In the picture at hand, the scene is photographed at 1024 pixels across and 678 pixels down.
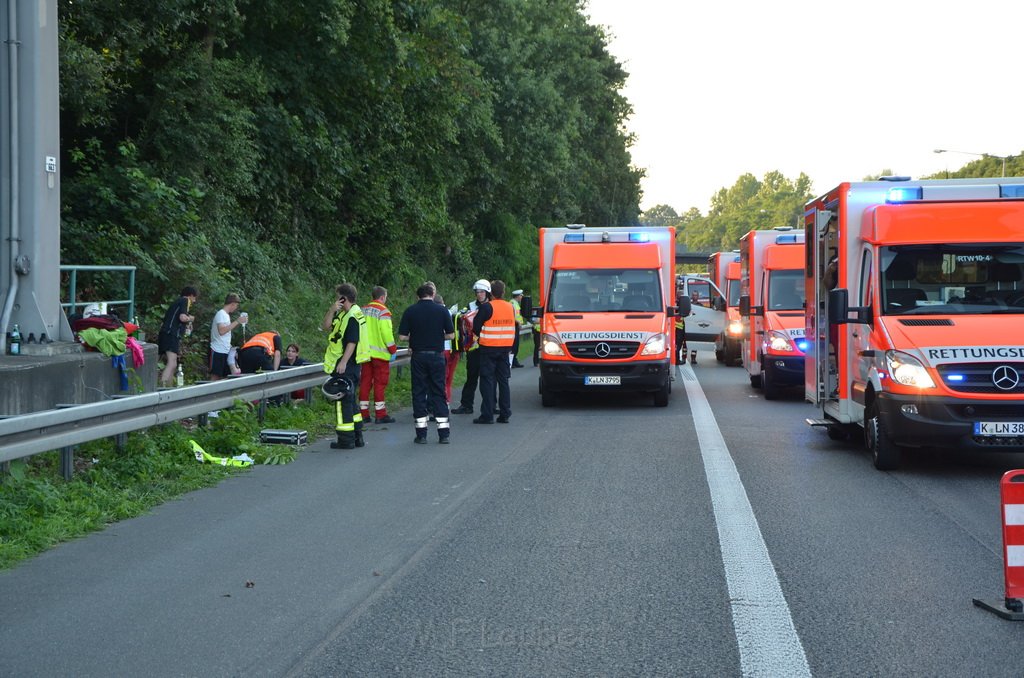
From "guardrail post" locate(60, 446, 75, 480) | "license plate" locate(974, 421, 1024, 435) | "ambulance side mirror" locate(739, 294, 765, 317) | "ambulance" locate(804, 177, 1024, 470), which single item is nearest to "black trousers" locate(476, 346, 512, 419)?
"ambulance" locate(804, 177, 1024, 470)

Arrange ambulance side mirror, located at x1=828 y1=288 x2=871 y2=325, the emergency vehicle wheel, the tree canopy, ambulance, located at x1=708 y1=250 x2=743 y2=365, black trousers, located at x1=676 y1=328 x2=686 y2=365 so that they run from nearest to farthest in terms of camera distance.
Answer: the emergency vehicle wheel < ambulance side mirror, located at x1=828 y1=288 x2=871 y2=325 < the tree canopy < black trousers, located at x1=676 y1=328 x2=686 y2=365 < ambulance, located at x1=708 y1=250 x2=743 y2=365

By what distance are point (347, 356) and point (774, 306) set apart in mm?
10177

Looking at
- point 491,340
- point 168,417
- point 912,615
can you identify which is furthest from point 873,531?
point 491,340

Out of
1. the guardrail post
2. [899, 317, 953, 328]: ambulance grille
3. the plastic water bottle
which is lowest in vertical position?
the guardrail post

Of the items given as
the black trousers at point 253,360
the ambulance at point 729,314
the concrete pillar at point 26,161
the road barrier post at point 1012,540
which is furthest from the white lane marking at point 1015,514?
the ambulance at point 729,314

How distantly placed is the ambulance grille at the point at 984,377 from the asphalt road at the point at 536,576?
2.56ft

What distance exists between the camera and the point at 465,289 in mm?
39406

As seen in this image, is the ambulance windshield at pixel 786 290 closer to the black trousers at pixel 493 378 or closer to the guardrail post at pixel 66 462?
the black trousers at pixel 493 378

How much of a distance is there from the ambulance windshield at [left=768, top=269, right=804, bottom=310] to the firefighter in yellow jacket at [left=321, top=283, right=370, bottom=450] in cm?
972

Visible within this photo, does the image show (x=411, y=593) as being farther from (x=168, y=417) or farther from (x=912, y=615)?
(x=168, y=417)

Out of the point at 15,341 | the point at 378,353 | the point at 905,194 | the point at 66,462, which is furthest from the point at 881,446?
the point at 15,341

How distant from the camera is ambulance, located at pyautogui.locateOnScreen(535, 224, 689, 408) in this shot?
17.7m

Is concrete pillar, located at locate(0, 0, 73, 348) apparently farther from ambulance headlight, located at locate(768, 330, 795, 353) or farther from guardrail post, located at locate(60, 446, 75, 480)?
ambulance headlight, located at locate(768, 330, 795, 353)

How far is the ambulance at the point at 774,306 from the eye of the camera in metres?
19.2
